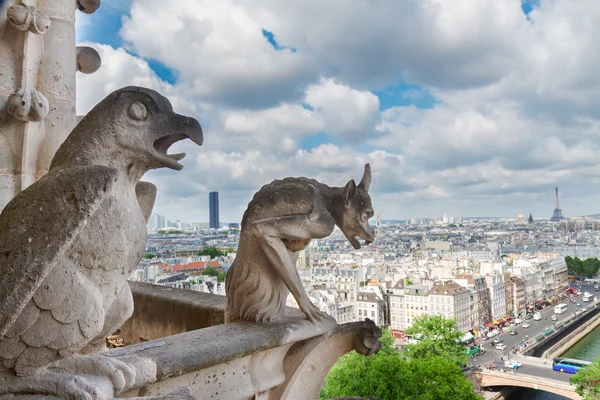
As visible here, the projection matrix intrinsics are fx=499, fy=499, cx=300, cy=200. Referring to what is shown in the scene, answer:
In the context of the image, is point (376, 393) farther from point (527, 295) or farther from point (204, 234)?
point (527, 295)

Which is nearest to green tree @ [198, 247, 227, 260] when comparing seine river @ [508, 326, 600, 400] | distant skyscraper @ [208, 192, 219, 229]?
distant skyscraper @ [208, 192, 219, 229]

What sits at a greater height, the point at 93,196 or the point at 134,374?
the point at 93,196

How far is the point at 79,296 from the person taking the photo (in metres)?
1.01

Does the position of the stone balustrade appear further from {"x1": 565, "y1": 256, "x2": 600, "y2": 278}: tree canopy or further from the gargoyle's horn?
{"x1": 565, "y1": 256, "x2": 600, "y2": 278}: tree canopy

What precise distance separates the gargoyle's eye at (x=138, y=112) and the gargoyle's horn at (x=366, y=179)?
3.26 feet

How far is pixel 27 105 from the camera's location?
2303 mm

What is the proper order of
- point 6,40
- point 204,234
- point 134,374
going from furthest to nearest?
point 204,234 → point 6,40 → point 134,374

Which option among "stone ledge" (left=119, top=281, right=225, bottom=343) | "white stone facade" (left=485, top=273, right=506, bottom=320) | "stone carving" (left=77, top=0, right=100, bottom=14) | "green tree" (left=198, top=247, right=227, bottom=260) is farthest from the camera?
"white stone facade" (left=485, top=273, right=506, bottom=320)

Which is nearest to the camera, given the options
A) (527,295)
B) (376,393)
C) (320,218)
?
(320,218)

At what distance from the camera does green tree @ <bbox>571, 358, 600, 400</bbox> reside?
1552cm

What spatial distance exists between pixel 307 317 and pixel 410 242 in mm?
67403

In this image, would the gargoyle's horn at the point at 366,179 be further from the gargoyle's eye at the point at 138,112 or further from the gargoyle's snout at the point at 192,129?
the gargoyle's eye at the point at 138,112

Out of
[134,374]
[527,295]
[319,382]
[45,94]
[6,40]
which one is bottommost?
[527,295]

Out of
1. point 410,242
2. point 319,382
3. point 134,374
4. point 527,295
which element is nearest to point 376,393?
point 319,382
